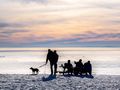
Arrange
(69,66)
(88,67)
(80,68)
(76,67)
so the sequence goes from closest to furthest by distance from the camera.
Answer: (88,67) < (80,68) < (76,67) < (69,66)

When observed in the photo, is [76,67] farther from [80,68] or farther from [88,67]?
[88,67]

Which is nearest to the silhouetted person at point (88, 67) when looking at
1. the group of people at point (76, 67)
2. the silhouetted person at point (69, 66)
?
the group of people at point (76, 67)

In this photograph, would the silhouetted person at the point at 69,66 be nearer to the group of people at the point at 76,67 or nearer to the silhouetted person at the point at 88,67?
the group of people at the point at 76,67

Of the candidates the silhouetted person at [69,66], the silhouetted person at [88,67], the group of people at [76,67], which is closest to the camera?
the group of people at [76,67]

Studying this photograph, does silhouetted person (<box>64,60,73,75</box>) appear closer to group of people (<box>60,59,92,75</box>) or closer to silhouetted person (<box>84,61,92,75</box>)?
group of people (<box>60,59,92,75</box>)

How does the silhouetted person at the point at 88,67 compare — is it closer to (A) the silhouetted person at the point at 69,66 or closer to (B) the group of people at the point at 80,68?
(B) the group of people at the point at 80,68

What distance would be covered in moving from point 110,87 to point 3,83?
368 inches

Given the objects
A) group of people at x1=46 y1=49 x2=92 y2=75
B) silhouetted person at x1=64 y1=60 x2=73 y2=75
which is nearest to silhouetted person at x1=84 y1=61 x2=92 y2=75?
group of people at x1=46 y1=49 x2=92 y2=75

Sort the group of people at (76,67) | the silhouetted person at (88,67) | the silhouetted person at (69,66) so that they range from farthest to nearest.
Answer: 1. the silhouetted person at (69,66)
2. the silhouetted person at (88,67)
3. the group of people at (76,67)

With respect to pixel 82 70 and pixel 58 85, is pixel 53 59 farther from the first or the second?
pixel 58 85

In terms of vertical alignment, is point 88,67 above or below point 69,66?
below

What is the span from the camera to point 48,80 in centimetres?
4569

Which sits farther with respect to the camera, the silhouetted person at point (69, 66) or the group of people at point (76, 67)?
the silhouetted person at point (69, 66)

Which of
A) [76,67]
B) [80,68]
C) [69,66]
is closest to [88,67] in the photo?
[80,68]
